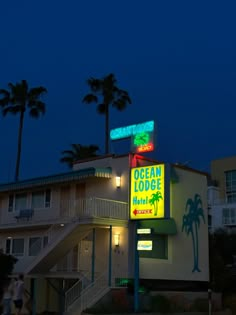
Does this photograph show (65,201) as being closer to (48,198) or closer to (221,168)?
(48,198)

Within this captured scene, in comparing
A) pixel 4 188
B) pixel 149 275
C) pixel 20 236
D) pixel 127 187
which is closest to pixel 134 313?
pixel 149 275

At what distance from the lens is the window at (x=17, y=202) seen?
35719 millimetres

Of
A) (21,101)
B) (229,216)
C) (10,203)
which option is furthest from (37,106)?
(229,216)

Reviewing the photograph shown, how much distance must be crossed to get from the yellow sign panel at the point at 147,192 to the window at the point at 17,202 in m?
9.23

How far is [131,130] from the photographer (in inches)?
1238

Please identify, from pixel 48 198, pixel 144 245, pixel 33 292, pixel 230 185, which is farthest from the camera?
pixel 230 185

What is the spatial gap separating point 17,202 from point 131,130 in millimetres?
9626

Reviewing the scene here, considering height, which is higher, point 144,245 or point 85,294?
point 144,245

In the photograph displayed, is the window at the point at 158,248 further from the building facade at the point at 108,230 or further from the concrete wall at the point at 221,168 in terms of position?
the concrete wall at the point at 221,168

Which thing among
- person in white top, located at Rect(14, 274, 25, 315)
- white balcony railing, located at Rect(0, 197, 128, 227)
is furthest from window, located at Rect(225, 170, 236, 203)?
person in white top, located at Rect(14, 274, 25, 315)

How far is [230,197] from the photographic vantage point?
85.1 meters

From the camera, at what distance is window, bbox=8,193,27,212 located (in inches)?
1406

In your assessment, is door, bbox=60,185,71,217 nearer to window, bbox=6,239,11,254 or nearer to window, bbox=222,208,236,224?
window, bbox=6,239,11,254

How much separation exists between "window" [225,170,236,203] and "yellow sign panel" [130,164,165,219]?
57057mm
